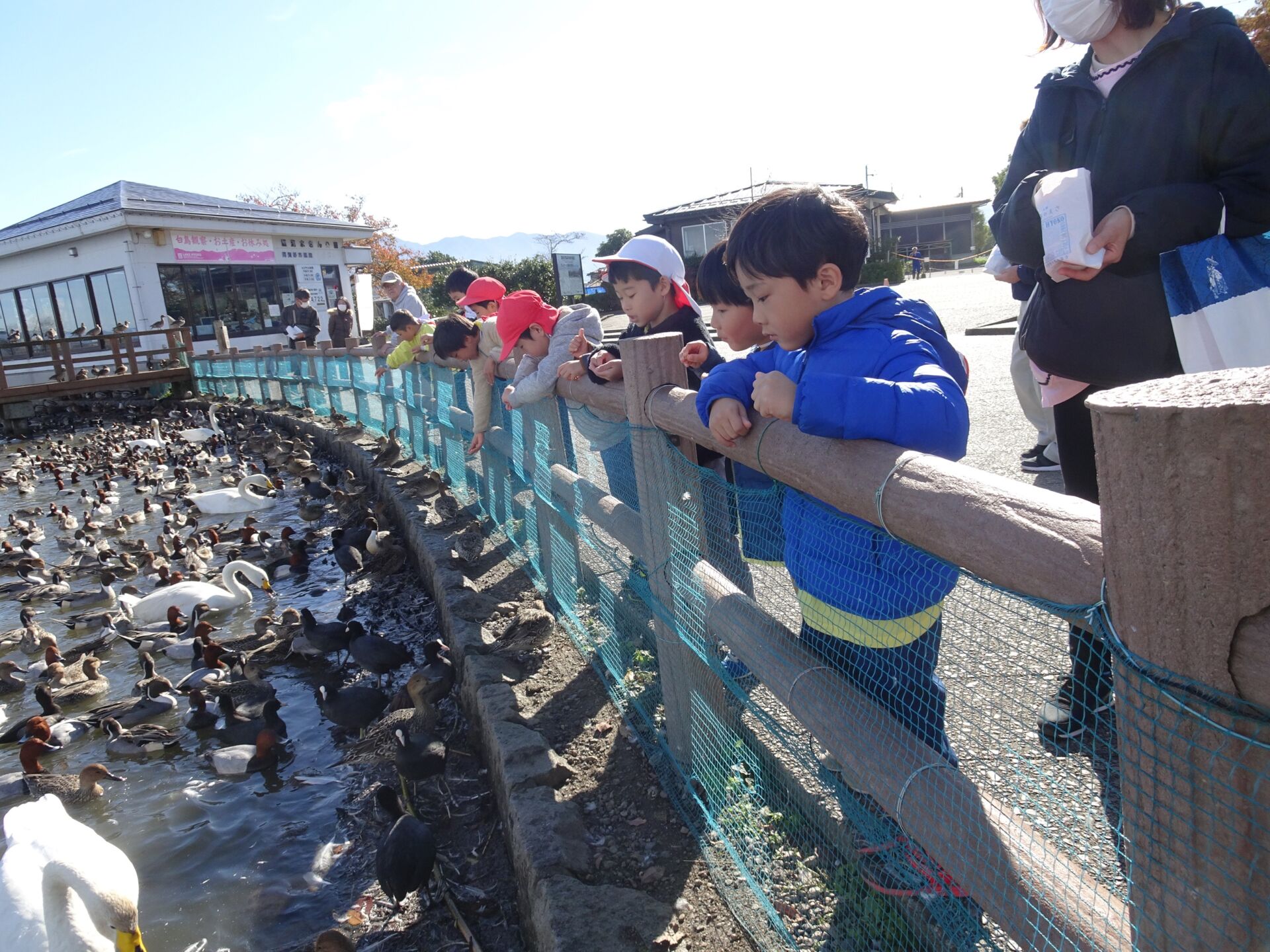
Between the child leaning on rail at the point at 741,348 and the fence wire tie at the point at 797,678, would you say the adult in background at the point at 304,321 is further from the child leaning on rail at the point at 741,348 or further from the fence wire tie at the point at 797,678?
the fence wire tie at the point at 797,678

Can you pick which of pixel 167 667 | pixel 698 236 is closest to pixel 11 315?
pixel 698 236

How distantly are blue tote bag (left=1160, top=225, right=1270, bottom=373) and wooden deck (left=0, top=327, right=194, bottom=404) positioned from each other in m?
23.8

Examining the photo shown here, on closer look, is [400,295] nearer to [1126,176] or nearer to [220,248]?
[1126,176]

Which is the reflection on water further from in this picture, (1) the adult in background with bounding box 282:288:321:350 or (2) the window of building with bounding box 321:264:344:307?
(2) the window of building with bounding box 321:264:344:307

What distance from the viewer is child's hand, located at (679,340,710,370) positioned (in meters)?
3.15

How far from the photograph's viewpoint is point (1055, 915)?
1.27 metres

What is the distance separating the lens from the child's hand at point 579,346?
168 inches

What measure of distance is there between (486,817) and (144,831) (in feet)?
6.87

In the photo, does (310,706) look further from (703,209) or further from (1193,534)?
(703,209)

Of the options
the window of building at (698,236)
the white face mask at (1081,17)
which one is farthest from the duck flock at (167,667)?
the window of building at (698,236)

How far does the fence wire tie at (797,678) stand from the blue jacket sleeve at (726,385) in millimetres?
657

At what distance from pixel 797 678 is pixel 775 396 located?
668mm

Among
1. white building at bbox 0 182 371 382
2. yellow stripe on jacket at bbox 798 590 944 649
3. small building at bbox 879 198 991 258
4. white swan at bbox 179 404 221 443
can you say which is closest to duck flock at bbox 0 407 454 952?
yellow stripe on jacket at bbox 798 590 944 649

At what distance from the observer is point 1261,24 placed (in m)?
16.2
